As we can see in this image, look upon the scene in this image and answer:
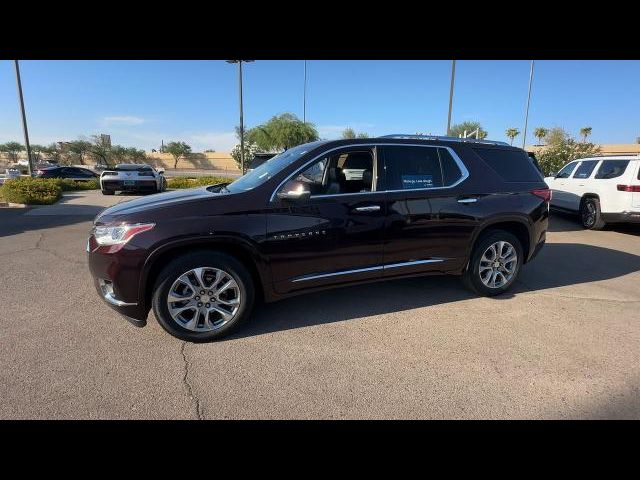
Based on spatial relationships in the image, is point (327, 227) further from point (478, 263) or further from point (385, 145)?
point (478, 263)

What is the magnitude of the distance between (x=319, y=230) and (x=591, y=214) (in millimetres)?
8772

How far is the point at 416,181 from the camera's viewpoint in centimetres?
382

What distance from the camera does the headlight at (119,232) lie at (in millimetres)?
2941

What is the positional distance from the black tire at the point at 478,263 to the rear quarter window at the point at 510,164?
698mm

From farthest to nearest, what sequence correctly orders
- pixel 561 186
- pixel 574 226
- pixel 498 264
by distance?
pixel 561 186 < pixel 574 226 < pixel 498 264

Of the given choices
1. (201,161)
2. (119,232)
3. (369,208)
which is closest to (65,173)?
(119,232)

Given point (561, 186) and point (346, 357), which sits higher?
point (561, 186)

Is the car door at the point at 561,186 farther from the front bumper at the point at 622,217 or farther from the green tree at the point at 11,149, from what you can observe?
the green tree at the point at 11,149

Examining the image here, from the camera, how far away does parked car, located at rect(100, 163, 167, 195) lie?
14100mm

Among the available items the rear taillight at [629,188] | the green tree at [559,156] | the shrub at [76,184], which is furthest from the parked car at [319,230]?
the green tree at [559,156]
